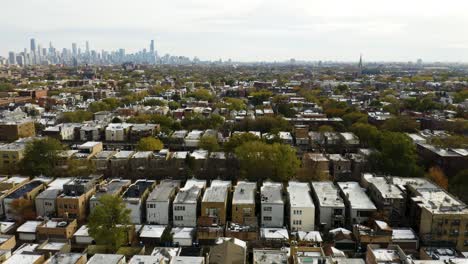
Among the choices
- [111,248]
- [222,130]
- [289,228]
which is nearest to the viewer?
[111,248]

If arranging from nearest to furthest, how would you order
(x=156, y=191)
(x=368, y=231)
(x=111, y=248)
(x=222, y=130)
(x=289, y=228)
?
1. (x=111, y=248)
2. (x=368, y=231)
3. (x=289, y=228)
4. (x=156, y=191)
5. (x=222, y=130)

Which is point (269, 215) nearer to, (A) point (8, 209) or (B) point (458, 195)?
(B) point (458, 195)

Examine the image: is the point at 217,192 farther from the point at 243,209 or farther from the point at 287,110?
the point at 287,110

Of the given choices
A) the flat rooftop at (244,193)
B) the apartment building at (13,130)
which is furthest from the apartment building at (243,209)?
the apartment building at (13,130)

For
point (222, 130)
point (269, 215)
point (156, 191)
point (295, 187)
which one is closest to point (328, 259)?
point (269, 215)

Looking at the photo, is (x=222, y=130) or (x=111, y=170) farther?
(x=222, y=130)

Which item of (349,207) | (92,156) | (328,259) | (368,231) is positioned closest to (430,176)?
(349,207)
